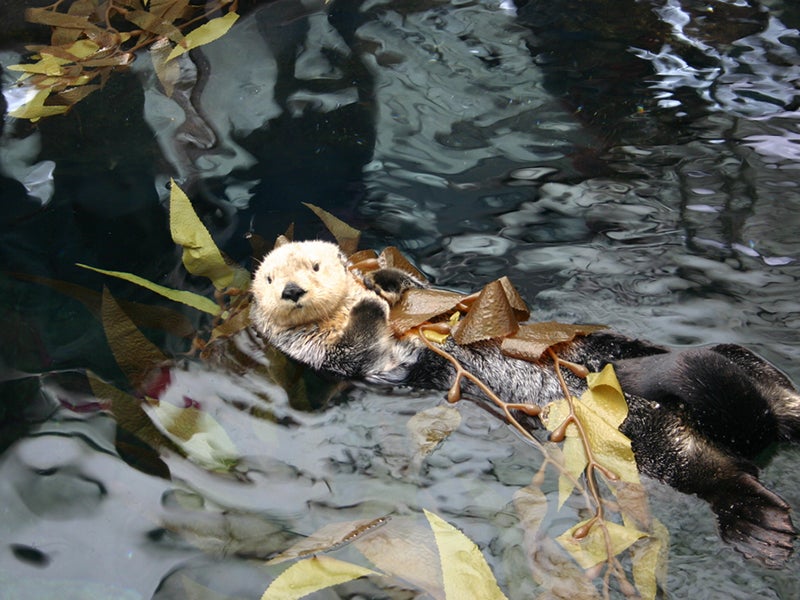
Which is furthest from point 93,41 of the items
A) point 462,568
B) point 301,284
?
point 462,568

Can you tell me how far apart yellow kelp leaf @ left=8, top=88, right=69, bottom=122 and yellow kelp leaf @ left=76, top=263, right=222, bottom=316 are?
3.14 feet

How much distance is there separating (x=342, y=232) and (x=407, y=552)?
1.48 m

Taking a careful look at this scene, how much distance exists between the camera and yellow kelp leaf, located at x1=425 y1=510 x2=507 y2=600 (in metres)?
1.90

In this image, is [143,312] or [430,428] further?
[143,312]

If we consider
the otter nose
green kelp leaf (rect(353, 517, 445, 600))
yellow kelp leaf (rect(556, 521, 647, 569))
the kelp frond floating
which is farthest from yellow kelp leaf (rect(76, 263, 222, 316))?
yellow kelp leaf (rect(556, 521, 647, 569))

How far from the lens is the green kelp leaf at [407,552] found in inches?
78.1

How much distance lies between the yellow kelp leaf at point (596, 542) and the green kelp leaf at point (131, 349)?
153cm

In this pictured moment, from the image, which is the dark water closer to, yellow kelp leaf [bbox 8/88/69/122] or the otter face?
yellow kelp leaf [bbox 8/88/69/122]

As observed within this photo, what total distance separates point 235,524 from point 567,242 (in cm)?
177

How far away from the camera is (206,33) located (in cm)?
371

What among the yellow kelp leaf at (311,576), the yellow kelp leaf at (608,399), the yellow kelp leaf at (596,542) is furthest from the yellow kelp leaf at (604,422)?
the yellow kelp leaf at (311,576)

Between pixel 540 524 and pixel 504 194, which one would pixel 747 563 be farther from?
pixel 504 194

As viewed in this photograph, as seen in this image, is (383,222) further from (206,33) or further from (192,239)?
(206,33)

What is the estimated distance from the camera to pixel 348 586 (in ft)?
6.58
